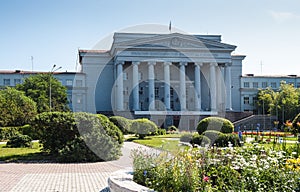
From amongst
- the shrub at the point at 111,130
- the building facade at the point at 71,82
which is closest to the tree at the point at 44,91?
the building facade at the point at 71,82

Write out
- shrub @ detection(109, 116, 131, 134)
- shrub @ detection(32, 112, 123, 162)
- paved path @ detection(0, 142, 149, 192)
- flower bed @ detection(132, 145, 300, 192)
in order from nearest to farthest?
flower bed @ detection(132, 145, 300, 192) < paved path @ detection(0, 142, 149, 192) < shrub @ detection(32, 112, 123, 162) < shrub @ detection(109, 116, 131, 134)

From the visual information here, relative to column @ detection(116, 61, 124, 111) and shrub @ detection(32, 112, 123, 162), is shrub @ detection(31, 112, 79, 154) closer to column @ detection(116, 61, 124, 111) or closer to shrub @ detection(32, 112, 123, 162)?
shrub @ detection(32, 112, 123, 162)

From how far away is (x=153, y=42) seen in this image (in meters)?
59.9

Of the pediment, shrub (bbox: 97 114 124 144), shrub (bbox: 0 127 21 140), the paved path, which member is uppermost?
the pediment

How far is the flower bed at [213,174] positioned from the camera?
7.01 metres

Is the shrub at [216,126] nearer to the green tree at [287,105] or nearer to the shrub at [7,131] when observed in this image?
the shrub at [7,131]

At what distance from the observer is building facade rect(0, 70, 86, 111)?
65.2 metres

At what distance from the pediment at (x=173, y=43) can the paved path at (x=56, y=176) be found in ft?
143

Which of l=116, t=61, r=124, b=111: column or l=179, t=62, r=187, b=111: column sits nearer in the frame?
l=116, t=61, r=124, b=111: column

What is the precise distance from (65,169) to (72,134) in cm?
322

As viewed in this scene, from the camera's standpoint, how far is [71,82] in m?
66.8

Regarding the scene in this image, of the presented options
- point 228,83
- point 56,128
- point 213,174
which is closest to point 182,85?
point 228,83

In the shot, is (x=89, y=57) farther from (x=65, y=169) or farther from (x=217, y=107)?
(x=65, y=169)

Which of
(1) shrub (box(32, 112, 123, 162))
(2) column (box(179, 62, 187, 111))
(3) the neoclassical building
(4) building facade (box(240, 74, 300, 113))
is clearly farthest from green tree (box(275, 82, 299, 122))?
(1) shrub (box(32, 112, 123, 162))
